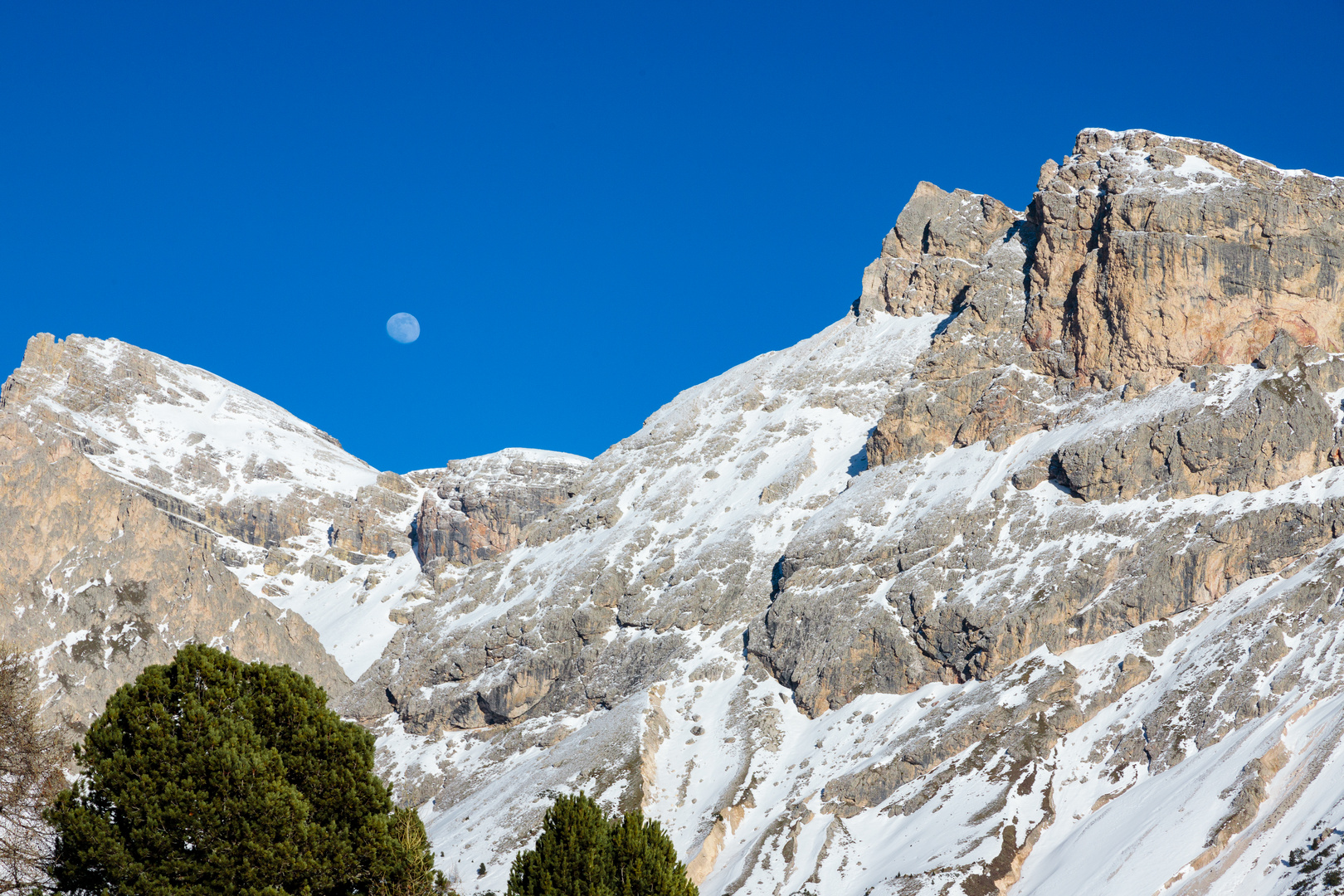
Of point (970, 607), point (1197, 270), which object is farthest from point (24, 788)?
point (1197, 270)

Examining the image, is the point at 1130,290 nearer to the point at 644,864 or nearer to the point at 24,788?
the point at 644,864

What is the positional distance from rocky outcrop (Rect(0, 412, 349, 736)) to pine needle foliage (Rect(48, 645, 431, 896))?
14813cm

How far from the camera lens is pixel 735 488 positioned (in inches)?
7264

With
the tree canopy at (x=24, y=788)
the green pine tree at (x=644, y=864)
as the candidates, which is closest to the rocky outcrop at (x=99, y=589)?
the green pine tree at (x=644, y=864)

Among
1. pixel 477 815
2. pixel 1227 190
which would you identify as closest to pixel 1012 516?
pixel 1227 190

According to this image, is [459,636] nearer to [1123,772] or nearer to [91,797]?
[1123,772]

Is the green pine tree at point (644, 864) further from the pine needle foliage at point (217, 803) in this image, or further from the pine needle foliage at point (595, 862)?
the pine needle foliage at point (217, 803)

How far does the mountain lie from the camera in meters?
104

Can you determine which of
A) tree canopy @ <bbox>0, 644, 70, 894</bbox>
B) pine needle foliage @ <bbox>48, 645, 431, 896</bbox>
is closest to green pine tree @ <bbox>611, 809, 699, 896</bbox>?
pine needle foliage @ <bbox>48, 645, 431, 896</bbox>

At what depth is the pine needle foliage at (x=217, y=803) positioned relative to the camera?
3412 cm

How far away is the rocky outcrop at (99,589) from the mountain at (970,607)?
549 mm

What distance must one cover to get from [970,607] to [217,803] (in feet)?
346

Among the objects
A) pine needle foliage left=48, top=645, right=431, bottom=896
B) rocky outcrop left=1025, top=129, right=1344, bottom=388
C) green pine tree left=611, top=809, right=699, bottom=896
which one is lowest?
green pine tree left=611, top=809, right=699, bottom=896

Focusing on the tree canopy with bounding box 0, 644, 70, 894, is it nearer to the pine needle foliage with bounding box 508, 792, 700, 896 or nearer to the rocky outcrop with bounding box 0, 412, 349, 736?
the pine needle foliage with bounding box 508, 792, 700, 896
